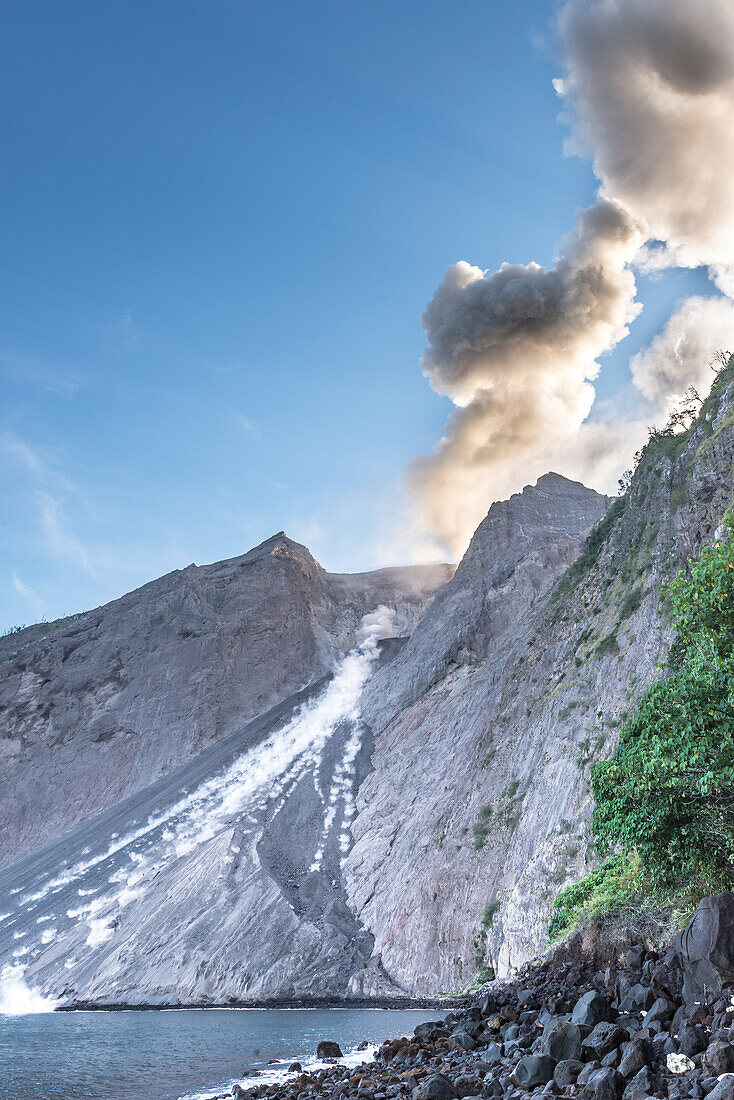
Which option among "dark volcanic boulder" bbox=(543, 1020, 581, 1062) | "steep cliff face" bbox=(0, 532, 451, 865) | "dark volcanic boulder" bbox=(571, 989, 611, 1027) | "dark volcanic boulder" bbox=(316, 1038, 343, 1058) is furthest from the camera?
"steep cliff face" bbox=(0, 532, 451, 865)

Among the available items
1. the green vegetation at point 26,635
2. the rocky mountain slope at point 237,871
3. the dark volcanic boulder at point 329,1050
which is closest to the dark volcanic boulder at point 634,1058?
the dark volcanic boulder at point 329,1050

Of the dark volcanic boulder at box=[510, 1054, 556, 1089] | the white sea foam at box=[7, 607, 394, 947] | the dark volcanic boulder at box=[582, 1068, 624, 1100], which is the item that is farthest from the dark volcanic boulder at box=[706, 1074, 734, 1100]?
the white sea foam at box=[7, 607, 394, 947]

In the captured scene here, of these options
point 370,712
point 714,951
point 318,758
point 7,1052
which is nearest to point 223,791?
point 318,758

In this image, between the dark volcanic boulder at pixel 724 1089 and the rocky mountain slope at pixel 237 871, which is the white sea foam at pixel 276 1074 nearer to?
the dark volcanic boulder at pixel 724 1089

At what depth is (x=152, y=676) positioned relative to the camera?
102 meters

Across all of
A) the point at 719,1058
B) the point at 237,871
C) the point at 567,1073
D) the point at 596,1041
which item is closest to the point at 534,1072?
the point at 567,1073

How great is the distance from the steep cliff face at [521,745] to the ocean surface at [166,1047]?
24.1ft

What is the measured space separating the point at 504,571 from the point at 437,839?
38991 mm

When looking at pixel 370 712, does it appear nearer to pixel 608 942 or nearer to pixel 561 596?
pixel 561 596

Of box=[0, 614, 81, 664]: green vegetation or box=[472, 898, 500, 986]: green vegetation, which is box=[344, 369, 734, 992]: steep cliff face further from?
box=[0, 614, 81, 664]: green vegetation

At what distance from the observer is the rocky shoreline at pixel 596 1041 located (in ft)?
29.8

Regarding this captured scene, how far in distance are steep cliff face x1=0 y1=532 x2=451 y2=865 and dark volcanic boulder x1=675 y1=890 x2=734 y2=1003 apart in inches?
3355

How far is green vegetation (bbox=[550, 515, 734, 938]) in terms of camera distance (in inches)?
515

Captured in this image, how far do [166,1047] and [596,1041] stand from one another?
80.8ft
